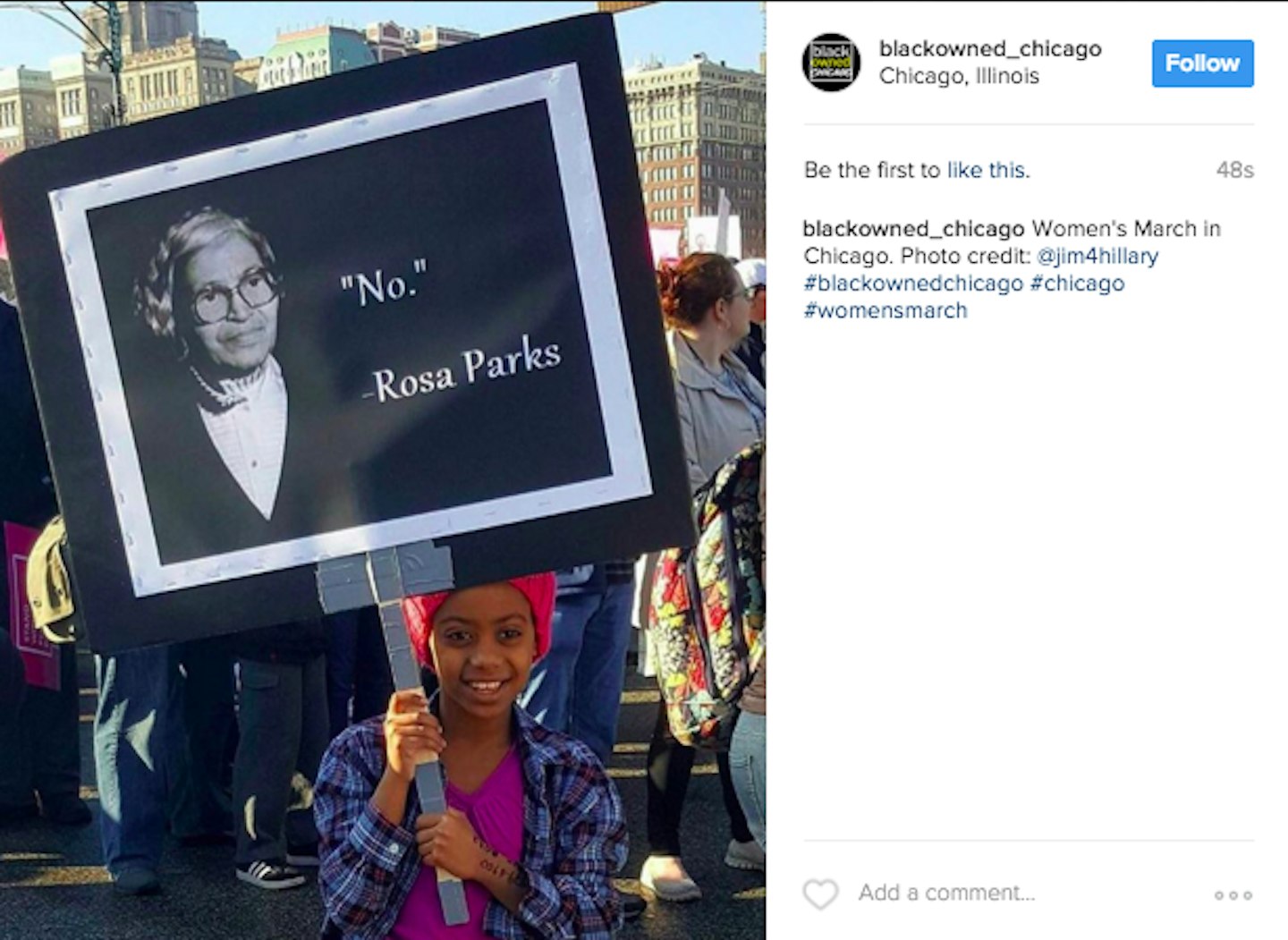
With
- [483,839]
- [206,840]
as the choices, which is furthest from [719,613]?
[206,840]

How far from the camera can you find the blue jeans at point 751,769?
11.1 feet

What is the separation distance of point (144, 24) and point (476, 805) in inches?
206

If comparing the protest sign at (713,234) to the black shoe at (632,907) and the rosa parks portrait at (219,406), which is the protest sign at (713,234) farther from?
the rosa parks portrait at (219,406)

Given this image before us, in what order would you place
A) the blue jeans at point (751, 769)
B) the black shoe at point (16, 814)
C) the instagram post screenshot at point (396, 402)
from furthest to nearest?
the black shoe at point (16, 814), the blue jeans at point (751, 769), the instagram post screenshot at point (396, 402)

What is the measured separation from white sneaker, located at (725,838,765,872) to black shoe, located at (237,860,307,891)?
43.1 inches

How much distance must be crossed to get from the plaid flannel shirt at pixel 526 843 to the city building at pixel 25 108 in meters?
2.45

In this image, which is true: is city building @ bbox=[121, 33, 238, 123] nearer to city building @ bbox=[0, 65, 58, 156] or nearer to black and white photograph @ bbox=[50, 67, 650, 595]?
city building @ bbox=[0, 65, 58, 156]

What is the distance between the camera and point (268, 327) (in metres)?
2.28

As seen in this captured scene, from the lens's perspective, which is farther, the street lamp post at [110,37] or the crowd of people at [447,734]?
the street lamp post at [110,37]

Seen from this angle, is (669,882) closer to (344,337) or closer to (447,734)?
(447,734)
